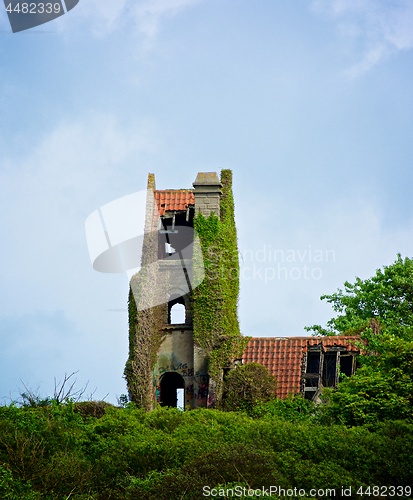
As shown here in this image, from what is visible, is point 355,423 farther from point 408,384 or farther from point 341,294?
point 341,294

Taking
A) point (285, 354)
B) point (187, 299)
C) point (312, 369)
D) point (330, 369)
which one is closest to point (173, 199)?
point (187, 299)

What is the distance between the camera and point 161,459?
2495 centimetres

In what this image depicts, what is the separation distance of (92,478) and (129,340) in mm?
13590

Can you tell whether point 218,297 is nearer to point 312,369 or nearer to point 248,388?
point 248,388

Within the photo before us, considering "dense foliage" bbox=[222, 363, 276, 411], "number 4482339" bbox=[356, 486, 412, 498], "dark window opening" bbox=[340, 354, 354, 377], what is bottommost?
"number 4482339" bbox=[356, 486, 412, 498]

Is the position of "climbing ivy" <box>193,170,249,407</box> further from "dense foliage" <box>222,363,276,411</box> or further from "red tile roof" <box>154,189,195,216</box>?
"red tile roof" <box>154,189,195,216</box>

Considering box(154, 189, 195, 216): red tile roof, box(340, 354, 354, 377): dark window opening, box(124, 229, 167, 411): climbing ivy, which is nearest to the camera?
box(340, 354, 354, 377): dark window opening

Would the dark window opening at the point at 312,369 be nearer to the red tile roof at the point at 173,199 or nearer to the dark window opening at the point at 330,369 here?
the dark window opening at the point at 330,369

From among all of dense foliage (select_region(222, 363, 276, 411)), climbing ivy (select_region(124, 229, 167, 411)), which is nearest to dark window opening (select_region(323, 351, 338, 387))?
dense foliage (select_region(222, 363, 276, 411))

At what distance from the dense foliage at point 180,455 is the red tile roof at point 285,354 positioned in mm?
5985

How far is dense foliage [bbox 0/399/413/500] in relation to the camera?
22469 millimetres

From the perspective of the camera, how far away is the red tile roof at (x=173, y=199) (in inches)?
1576

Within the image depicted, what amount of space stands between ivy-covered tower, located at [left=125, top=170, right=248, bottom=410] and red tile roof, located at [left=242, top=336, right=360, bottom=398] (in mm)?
665

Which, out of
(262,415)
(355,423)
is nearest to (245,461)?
(355,423)
